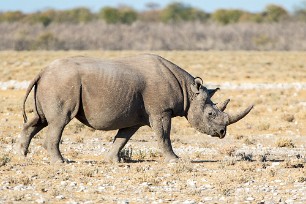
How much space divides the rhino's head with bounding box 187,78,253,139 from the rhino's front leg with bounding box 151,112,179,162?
1.65 ft

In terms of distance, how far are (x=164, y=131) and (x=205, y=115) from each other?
2.65 ft

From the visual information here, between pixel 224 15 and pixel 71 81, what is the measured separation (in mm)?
88930

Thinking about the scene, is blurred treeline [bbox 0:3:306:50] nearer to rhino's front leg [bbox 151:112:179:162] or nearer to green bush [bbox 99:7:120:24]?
green bush [bbox 99:7:120:24]

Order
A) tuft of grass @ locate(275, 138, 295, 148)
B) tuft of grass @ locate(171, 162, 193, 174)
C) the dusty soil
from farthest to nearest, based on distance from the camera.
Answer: tuft of grass @ locate(275, 138, 295, 148) → tuft of grass @ locate(171, 162, 193, 174) → the dusty soil

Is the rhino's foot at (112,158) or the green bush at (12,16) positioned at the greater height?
the rhino's foot at (112,158)

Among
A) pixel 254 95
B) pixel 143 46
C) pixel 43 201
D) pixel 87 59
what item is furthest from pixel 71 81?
pixel 143 46

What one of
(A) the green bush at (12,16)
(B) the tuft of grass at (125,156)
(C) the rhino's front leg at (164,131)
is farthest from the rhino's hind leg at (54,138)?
(A) the green bush at (12,16)

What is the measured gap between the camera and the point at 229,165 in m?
13.9

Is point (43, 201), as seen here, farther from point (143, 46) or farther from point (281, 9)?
point (281, 9)

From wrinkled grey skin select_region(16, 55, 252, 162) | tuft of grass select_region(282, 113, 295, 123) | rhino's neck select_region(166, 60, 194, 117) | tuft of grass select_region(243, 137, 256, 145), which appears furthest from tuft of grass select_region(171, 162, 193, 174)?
tuft of grass select_region(282, 113, 295, 123)

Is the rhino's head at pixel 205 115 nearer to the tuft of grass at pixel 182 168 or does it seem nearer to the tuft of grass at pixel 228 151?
the tuft of grass at pixel 182 168

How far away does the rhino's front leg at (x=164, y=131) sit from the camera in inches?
543

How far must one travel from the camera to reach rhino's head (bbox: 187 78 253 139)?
46.5 ft

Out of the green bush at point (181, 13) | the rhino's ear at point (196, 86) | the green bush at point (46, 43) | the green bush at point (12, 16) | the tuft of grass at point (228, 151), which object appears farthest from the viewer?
the green bush at point (181, 13)
